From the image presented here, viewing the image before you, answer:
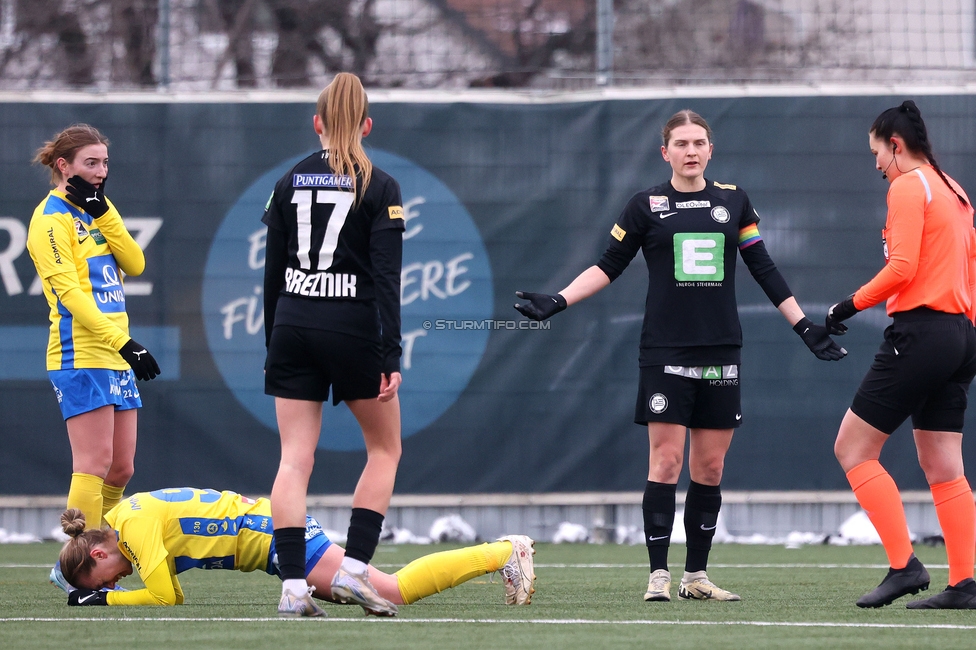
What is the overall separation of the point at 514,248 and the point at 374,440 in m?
3.73

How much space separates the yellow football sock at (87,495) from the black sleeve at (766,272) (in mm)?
2785

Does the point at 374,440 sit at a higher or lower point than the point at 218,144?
lower

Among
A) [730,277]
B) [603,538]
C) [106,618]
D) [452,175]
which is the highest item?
[452,175]

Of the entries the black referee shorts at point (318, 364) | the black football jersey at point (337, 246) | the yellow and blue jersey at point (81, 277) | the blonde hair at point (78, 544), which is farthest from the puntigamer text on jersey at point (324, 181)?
the blonde hair at point (78, 544)

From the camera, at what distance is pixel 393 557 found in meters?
6.94

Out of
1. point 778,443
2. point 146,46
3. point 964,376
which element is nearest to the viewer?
point 964,376

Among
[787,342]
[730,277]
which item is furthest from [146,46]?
[730,277]

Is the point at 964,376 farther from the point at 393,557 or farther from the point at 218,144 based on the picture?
the point at 218,144

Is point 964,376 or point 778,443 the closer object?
point 964,376

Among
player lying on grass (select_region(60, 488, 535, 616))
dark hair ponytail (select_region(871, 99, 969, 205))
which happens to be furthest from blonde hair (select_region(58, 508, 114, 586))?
dark hair ponytail (select_region(871, 99, 969, 205))

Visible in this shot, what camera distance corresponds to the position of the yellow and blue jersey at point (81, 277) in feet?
16.8

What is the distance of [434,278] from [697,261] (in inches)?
124

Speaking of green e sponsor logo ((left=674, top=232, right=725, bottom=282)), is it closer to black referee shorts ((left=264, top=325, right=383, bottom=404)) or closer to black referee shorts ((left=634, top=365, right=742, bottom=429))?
black referee shorts ((left=634, top=365, right=742, bottom=429))

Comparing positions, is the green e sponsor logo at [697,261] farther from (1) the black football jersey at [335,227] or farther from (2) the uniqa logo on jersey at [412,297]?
(2) the uniqa logo on jersey at [412,297]
